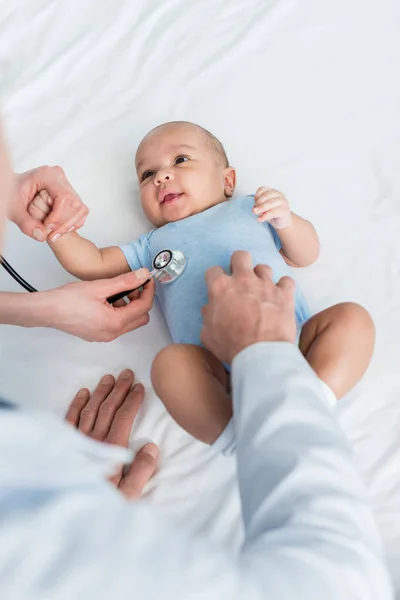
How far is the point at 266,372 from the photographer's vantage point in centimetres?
66

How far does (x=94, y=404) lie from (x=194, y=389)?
0.27 metres

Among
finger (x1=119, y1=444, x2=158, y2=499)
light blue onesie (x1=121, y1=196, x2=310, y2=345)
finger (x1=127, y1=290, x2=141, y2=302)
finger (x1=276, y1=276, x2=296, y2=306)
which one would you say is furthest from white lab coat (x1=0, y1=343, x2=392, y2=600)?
finger (x1=127, y1=290, x2=141, y2=302)

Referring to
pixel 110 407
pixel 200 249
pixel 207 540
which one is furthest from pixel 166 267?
pixel 207 540

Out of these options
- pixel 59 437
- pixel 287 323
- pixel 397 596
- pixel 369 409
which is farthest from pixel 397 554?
pixel 59 437

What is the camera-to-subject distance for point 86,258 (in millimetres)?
1393

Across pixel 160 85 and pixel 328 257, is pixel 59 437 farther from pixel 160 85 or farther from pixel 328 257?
pixel 160 85

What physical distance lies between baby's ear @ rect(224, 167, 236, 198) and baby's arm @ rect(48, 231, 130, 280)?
34cm

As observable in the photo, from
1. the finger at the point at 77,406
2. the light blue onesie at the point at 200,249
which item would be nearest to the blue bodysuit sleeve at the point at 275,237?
the light blue onesie at the point at 200,249

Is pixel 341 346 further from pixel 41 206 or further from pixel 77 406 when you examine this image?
pixel 41 206

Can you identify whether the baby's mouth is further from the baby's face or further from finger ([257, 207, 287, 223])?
finger ([257, 207, 287, 223])

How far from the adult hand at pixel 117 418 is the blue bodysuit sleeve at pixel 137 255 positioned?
0.28m

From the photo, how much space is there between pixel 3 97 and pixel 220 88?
2.19 feet

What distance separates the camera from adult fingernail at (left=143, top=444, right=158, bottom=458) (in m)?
1.15

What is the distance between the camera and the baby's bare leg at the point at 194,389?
105 cm
